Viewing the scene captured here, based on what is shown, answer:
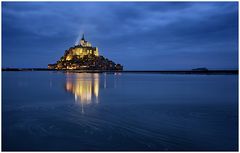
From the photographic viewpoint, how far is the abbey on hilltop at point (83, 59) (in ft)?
360

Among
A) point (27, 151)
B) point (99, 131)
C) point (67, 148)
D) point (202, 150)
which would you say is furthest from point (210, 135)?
point (27, 151)

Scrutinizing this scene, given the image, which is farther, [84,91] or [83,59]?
[83,59]

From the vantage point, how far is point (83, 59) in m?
110

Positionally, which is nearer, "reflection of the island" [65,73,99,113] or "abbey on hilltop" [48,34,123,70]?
"reflection of the island" [65,73,99,113]

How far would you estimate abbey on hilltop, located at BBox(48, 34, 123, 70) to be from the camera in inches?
4318

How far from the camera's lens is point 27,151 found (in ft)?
16.6

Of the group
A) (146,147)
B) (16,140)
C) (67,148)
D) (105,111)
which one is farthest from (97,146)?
(105,111)

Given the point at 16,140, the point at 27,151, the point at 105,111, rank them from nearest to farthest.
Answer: the point at 27,151 < the point at 16,140 < the point at 105,111

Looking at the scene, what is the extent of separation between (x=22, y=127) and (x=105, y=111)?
2.96m

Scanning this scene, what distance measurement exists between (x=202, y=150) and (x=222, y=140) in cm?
87

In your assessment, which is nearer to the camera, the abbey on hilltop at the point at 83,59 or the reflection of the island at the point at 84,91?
the reflection of the island at the point at 84,91

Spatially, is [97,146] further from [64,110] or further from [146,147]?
[64,110]

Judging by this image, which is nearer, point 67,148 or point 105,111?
point 67,148

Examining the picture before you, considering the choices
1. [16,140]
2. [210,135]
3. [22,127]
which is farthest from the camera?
[22,127]
